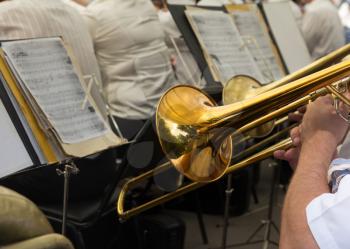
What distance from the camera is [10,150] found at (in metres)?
1.14

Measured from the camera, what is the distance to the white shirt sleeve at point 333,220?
0.82 metres

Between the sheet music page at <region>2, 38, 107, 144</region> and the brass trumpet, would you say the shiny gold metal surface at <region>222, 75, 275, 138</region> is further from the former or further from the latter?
the sheet music page at <region>2, 38, 107, 144</region>

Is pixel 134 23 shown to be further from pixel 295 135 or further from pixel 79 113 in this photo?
pixel 295 135

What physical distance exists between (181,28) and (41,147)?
3.23 ft

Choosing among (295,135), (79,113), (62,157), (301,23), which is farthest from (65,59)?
(301,23)

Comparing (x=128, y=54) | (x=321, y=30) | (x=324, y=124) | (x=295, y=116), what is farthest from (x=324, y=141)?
(x=321, y=30)

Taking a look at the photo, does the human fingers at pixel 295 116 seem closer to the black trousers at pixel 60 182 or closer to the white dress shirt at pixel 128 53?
the black trousers at pixel 60 182

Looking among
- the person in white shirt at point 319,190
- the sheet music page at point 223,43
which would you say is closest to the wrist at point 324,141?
the person in white shirt at point 319,190

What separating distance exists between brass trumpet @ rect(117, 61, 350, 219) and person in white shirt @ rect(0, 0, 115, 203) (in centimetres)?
39

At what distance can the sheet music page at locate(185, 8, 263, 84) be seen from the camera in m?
2.04

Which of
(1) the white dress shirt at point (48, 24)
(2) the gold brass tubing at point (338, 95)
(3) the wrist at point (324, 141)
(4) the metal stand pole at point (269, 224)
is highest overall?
(1) the white dress shirt at point (48, 24)

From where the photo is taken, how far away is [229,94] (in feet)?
5.26

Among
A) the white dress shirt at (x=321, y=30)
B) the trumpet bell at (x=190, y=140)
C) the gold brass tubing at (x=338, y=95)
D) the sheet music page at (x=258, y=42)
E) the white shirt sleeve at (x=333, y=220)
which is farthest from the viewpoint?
Answer: the white dress shirt at (x=321, y=30)

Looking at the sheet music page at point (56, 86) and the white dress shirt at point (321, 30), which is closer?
the sheet music page at point (56, 86)
